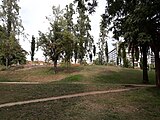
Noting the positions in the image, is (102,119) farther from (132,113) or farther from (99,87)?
(99,87)

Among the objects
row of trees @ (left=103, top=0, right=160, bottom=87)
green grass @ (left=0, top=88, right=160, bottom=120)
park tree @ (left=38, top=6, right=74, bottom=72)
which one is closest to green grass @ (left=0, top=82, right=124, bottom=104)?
green grass @ (left=0, top=88, right=160, bottom=120)

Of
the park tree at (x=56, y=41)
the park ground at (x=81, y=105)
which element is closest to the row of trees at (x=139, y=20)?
the park ground at (x=81, y=105)

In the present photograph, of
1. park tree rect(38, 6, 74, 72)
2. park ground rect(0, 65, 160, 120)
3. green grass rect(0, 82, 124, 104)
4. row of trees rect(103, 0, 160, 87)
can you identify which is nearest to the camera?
park ground rect(0, 65, 160, 120)

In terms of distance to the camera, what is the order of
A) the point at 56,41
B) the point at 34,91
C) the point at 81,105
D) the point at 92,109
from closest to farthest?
the point at 92,109 < the point at 81,105 < the point at 34,91 < the point at 56,41

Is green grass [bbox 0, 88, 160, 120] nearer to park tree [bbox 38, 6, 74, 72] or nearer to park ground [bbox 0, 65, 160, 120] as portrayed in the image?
park ground [bbox 0, 65, 160, 120]

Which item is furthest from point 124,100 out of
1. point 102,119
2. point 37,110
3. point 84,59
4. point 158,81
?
point 84,59

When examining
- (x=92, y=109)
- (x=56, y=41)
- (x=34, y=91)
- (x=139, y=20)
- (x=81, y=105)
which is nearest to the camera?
(x=92, y=109)

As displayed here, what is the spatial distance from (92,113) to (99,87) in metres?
8.34

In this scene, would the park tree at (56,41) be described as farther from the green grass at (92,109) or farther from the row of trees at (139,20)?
the green grass at (92,109)

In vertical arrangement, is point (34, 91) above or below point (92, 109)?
above

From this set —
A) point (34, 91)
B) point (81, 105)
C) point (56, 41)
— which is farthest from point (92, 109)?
point (56, 41)

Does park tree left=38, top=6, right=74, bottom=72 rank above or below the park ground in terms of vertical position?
above

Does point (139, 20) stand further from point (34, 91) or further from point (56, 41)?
point (56, 41)

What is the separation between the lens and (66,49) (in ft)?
139
